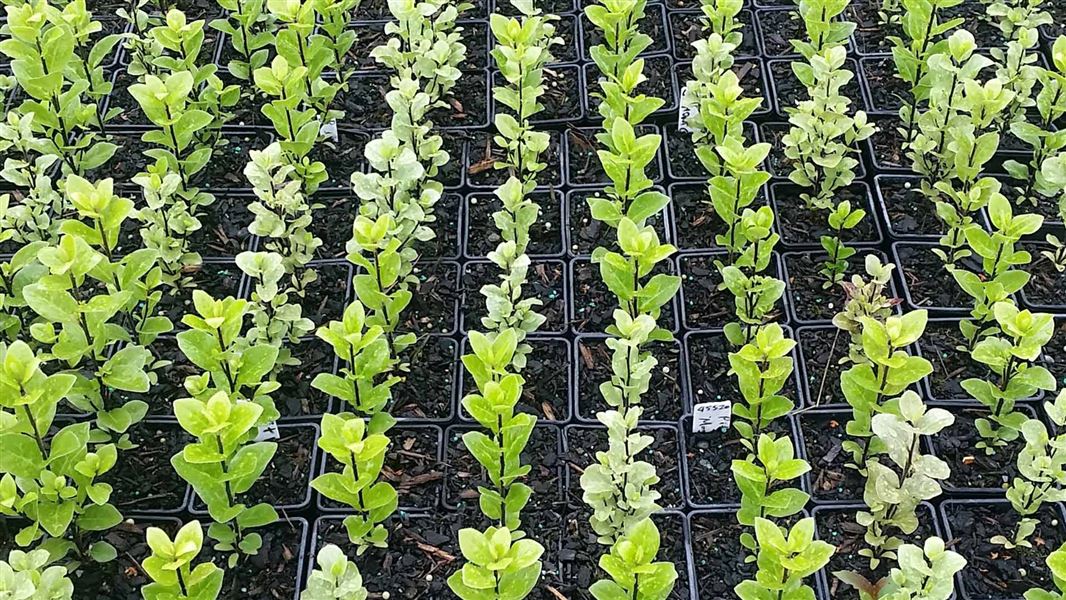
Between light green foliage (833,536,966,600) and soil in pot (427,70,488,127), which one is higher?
light green foliage (833,536,966,600)

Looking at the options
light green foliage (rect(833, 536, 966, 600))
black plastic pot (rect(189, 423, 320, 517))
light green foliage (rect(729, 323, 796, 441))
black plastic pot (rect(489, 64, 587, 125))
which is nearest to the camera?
light green foliage (rect(833, 536, 966, 600))

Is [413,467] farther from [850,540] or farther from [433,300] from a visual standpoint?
[850,540]

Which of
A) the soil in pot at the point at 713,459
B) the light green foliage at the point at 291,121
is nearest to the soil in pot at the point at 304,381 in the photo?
the light green foliage at the point at 291,121

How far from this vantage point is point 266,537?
319cm

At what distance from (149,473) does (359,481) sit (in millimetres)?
883

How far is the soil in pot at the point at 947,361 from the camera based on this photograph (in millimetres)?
3498

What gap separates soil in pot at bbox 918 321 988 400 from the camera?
3498mm

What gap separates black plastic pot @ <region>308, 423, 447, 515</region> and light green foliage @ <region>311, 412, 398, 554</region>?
129 mm

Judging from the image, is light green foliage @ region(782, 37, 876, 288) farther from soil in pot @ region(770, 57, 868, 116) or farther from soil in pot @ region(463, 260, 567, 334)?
soil in pot @ region(463, 260, 567, 334)

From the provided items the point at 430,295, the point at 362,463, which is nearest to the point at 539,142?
the point at 430,295

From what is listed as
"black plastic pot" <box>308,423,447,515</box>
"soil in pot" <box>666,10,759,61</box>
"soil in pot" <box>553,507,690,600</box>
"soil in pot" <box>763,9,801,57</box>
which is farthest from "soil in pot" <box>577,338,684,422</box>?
"soil in pot" <box>763,9,801,57</box>

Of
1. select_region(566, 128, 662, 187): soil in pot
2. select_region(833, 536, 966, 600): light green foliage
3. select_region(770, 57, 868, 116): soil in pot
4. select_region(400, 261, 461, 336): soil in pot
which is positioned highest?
select_region(833, 536, 966, 600): light green foliage

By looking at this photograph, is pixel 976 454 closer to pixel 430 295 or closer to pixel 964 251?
pixel 964 251

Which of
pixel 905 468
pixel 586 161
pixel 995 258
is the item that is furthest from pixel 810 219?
pixel 905 468
